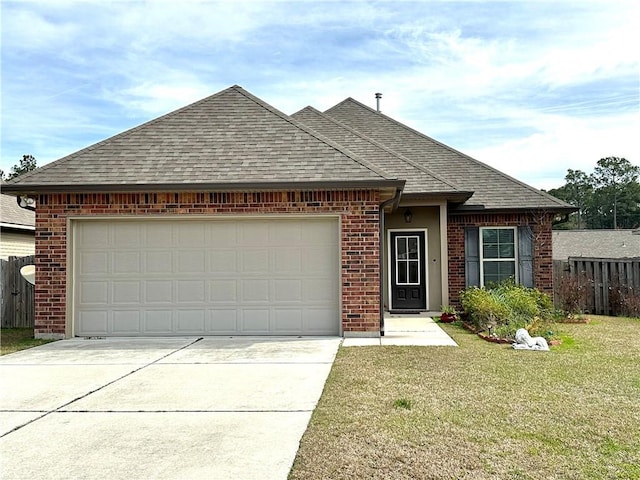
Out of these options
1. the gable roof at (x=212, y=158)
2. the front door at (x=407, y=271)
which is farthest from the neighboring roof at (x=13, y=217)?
the front door at (x=407, y=271)

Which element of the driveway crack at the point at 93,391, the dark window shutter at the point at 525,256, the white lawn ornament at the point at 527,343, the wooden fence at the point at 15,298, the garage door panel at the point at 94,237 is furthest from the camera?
the dark window shutter at the point at 525,256

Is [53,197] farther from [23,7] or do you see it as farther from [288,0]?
[288,0]

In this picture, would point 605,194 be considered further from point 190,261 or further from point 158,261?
point 158,261

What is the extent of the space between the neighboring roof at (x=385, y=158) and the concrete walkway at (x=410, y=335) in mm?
2919

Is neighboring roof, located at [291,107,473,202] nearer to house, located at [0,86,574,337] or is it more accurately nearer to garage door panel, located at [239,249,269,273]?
house, located at [0,86,574,337]

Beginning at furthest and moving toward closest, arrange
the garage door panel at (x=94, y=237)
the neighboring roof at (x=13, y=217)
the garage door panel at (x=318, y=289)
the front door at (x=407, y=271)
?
the neighboring roof at (x=13, y=217), the front door at (x=407, y=271), the garage door panel at (x=94, y=237), the garage door panel at (x=318, y=289)

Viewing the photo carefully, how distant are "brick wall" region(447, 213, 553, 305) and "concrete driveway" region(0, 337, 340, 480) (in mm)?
6069

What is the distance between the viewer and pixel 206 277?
10.8 meters

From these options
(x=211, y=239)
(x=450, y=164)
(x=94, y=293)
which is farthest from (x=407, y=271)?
(x=94, y=293)

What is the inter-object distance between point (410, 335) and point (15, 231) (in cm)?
1274

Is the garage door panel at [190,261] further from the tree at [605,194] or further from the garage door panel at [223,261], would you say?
the tree at [605,194]

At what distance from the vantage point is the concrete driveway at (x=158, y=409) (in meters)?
4.33

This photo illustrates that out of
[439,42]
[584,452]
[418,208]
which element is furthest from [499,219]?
[584,452]

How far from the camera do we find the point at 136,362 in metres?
8.41
